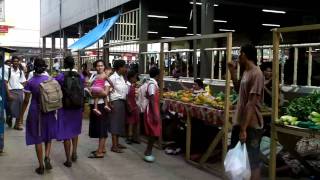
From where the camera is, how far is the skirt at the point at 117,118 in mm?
8312

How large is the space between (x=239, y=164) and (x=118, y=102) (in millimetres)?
3795

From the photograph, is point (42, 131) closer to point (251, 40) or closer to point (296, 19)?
point (296, 19)

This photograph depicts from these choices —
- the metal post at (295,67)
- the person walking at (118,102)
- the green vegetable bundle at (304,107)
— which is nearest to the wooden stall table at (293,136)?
the green vegetable bundle at (304,107)

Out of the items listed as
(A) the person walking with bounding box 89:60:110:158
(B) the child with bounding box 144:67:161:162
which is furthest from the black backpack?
(B) the child with bounding box 144:67:161:162

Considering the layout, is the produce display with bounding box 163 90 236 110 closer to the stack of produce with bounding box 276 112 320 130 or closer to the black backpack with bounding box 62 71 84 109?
the stack of produce with bounding box 276 112 320 130

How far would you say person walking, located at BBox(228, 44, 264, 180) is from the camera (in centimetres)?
505

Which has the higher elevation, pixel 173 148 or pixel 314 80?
pixel 314 80

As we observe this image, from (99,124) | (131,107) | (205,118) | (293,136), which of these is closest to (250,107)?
(293,136)

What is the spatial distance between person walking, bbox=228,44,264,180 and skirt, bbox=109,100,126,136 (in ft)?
11.3

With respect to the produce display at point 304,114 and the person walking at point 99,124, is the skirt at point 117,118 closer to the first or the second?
the person walking at point 99,124

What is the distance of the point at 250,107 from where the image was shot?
504 centimetres

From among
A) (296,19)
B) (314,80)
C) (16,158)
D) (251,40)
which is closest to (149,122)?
(16,158)

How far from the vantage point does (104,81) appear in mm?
7910

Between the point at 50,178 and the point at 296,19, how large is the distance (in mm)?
22087
